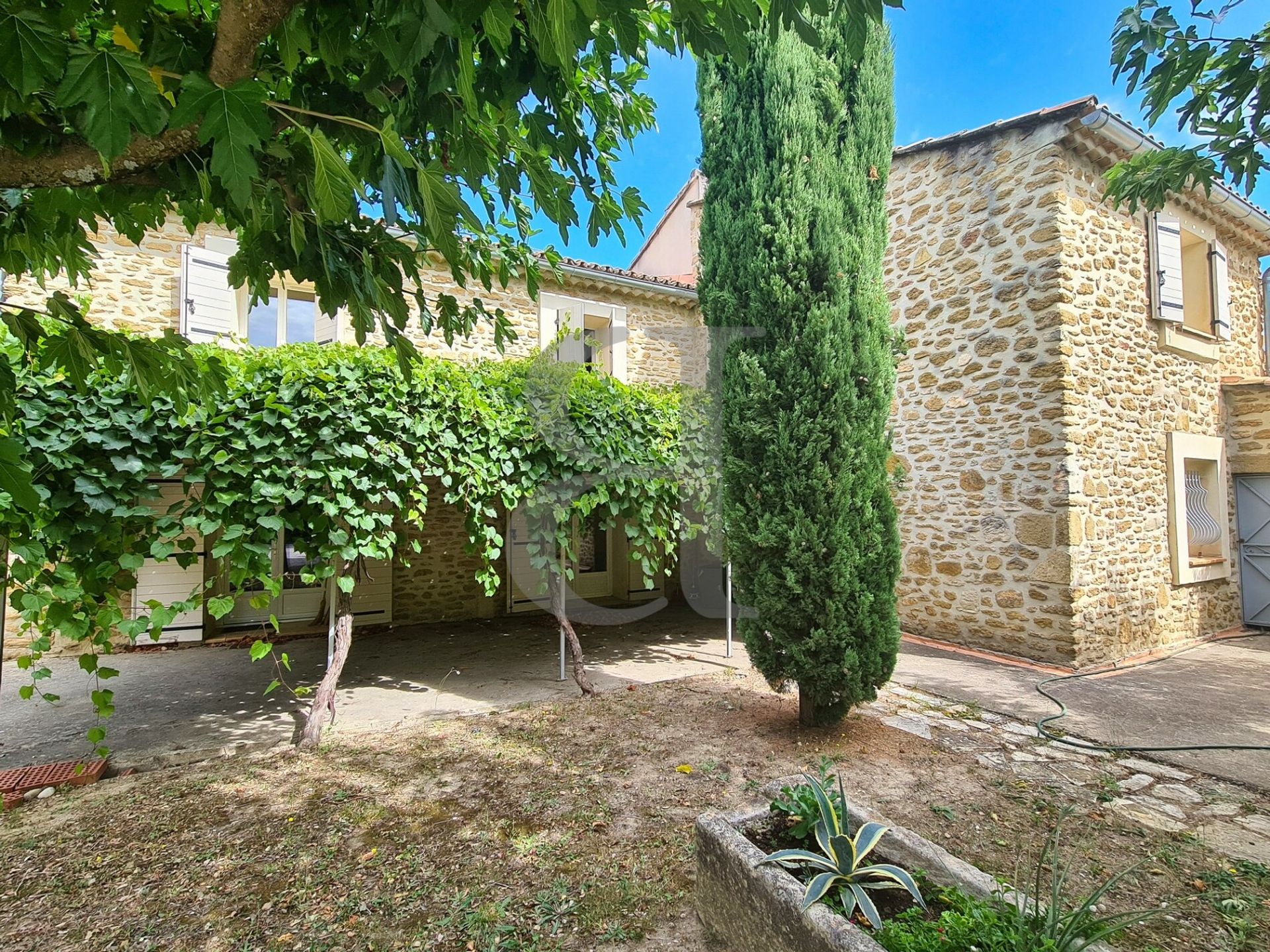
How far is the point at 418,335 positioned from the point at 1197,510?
32.8 ft

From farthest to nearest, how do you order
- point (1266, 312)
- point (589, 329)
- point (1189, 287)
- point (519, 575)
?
1. point (519, 575)
2. point (589, 329)
3. point (1266, 312)
4. point (1189, 287)

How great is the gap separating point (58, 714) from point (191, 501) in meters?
2.91

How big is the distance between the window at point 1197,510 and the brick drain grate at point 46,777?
32.1ft

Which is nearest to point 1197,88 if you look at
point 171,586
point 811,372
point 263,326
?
point 811,372

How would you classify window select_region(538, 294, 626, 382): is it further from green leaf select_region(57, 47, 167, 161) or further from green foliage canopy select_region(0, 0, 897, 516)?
green leaf select_region(57, 47, 167, 161)

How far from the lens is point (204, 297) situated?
6.25m

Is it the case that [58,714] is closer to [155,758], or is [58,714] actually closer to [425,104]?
[155,758]

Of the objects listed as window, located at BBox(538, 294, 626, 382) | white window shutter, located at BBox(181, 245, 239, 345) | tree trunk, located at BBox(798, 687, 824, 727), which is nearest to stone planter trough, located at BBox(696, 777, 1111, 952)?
tree trunk, located at BBox(798, 687, 824, 727)

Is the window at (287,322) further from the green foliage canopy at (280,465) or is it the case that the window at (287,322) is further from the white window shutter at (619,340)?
the white window shutter at (619,340)

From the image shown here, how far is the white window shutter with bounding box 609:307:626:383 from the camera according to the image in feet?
29.2

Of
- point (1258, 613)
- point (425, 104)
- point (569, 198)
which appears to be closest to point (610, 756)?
point (569, 198)

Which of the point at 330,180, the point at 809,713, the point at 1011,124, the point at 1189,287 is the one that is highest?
the point at 1011,124

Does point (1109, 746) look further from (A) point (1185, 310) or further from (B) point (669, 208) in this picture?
(B) point (669, 208)

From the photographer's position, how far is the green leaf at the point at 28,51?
1.17 metres
